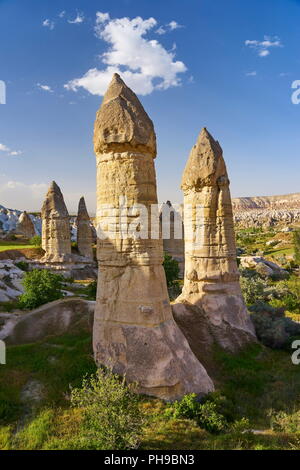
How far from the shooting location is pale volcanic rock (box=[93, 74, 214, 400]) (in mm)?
9047

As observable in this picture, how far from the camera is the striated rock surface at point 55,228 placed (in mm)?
32594

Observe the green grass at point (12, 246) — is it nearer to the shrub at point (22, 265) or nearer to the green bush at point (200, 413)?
the shrub at point (22, 265)

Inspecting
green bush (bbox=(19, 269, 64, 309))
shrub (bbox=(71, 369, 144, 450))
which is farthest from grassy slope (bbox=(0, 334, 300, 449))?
green bush (bbox=(19, 269, 64, 309))

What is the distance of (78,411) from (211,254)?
860cm

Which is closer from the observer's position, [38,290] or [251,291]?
[38,290]

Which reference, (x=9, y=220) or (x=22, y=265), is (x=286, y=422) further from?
(x=9, y=220)

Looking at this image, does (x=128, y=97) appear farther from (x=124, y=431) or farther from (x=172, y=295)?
(x=172, y=295)

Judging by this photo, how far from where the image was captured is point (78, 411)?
25.7ft

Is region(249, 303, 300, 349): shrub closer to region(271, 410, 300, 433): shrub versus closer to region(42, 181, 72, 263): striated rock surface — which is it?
region(271, 410, 300, 433): shrub

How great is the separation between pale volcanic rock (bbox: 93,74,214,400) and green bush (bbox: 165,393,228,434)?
0.54 metres

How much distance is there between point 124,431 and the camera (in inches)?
259

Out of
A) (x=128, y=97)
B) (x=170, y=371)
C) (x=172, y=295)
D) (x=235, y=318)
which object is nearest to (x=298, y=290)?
(x=172, y=295)

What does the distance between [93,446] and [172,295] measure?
16.6 metres

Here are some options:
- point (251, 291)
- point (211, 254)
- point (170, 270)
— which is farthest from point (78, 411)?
point (251, 291)
